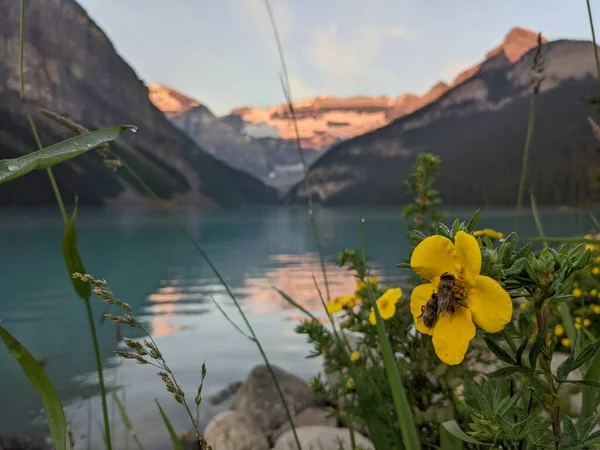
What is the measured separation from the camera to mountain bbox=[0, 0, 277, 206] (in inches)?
5098

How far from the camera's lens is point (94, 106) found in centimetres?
15888

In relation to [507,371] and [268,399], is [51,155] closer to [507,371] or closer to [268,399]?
[507,371]

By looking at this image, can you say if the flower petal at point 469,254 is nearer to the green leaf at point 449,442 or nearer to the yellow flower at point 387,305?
the green leaf at point 449,442

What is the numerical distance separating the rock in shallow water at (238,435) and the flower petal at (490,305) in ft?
9.97

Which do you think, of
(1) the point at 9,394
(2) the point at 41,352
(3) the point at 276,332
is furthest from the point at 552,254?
(2) the point at 41,352

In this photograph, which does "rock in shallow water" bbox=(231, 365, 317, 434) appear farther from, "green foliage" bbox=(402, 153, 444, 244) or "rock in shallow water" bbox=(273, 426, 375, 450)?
"green foliage" bbox=(402, 153, 444, 244)

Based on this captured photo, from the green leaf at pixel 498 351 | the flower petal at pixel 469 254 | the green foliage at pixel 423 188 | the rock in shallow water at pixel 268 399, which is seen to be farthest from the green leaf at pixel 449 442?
the rock in shallow water at pixel 268 399

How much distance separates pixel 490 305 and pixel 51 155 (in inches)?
24.0

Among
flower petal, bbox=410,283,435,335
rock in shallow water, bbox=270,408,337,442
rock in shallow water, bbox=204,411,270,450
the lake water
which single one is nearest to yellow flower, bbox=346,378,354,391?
the lake water

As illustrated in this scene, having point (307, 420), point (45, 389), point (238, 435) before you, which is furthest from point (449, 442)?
point (307, 420)

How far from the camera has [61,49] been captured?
162 m

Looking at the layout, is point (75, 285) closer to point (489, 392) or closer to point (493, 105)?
point (489, 392)

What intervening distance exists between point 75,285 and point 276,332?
8742 mm

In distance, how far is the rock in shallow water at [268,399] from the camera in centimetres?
459
